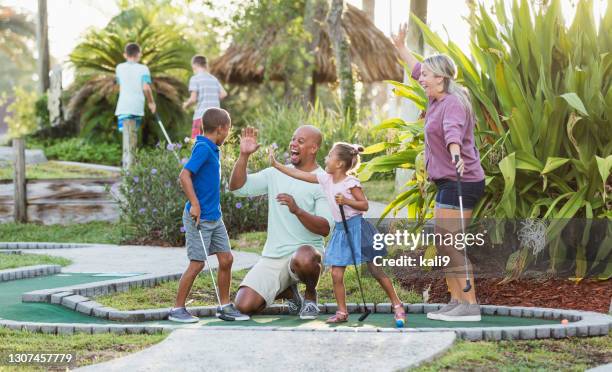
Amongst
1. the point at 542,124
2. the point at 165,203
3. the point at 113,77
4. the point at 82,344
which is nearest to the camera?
the point at 82,344

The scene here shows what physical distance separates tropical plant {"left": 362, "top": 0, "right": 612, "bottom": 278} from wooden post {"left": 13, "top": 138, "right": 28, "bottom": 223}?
7.63 metres

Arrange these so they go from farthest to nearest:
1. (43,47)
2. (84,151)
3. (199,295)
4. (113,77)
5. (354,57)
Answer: (43,47) < (354,57) < (113,77) < (84,151) < (199,295)

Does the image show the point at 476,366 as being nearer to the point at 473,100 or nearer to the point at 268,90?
the point at 473,100

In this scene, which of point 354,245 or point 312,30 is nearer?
point 354,245

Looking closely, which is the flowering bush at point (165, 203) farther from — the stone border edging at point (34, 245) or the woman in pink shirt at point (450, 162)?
the woman in pink shirt at point (450, 162)

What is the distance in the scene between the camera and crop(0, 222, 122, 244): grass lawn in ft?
43.8

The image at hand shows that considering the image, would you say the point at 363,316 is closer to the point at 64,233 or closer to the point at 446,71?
the point at 446,71

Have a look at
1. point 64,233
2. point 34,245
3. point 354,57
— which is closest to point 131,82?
point 64,233

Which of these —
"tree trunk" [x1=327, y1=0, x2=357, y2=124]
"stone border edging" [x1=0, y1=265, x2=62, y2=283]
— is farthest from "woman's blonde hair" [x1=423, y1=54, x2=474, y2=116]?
"tree trunk" [x1=327, y1=0, x2=357, y2=124]

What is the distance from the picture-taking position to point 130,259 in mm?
10508

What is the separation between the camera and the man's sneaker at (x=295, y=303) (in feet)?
23.5

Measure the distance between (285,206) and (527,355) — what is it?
2073 millimetres

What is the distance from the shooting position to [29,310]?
7297 millimetres

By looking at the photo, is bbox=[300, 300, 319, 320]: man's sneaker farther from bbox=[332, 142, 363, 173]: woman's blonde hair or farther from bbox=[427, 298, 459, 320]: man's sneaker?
bbox=[332, 142, 363, 173]: woman's blonde hair
